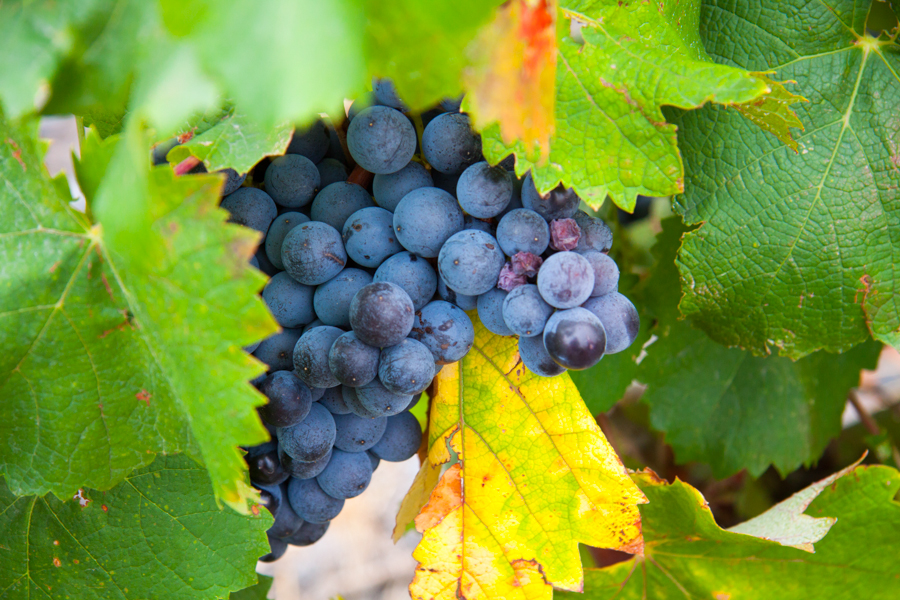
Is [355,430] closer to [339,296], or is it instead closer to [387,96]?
[339,296]

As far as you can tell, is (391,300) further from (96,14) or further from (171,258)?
(96,14)

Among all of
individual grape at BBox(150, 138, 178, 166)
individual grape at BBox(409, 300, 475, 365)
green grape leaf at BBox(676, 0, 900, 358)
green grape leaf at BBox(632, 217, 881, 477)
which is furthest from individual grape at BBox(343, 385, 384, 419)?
green grape leaf at BBox(632, 217, 881, 477)

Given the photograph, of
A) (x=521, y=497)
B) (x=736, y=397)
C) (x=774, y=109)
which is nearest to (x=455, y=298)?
(x=521, y=497)

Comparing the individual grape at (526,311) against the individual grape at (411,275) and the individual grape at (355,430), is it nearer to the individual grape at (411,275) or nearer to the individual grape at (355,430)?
the individual grape at (411,275)

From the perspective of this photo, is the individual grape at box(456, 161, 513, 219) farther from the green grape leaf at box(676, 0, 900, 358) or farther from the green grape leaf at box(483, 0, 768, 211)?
the green grape leaf at box(676, 0, 900, 358)

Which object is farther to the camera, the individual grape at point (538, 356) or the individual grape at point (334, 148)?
the individual grape at point (334, 148)

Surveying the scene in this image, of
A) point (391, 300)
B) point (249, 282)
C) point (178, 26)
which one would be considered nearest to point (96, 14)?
point (178, 26)

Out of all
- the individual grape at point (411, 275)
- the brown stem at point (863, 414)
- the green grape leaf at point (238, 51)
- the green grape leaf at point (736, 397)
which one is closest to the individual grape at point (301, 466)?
the individual grape at point (411, 275)
